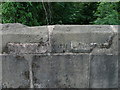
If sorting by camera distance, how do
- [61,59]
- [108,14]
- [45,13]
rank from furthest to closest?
1. [108,14]
2. [45,13]
3. [61,59]

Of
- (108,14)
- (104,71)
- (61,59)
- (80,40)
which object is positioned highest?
(108,14)

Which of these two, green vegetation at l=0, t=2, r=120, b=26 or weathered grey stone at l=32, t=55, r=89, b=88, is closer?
weathered grey stone at l=32, t=55, r=89, b=88

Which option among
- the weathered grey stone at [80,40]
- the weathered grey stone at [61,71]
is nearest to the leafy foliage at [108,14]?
the weathered grey stone at [80,40]

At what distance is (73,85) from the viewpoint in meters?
1.97

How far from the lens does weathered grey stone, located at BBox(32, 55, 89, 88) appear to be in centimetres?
194

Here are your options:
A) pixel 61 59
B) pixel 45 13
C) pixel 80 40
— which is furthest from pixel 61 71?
pixel 45 13

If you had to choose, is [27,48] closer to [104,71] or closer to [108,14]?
[104,71]

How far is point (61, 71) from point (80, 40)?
0.31 meters

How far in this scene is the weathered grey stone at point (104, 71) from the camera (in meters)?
1.93

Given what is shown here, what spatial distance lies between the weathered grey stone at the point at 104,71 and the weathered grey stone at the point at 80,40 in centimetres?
8

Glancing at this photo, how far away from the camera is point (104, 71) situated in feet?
6.42

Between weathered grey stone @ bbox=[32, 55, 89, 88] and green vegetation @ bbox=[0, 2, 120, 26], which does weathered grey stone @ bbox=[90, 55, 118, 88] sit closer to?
weathered grey stone @ bbox=[32, 55, 89, 88]

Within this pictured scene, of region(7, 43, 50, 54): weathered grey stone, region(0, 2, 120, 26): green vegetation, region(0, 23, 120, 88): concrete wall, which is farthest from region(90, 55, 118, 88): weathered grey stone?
region(0, 2, 120, 26): green vegetation

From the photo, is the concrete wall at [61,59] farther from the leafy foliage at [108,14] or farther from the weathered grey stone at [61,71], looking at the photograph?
the leafy foliage at [108,14]
